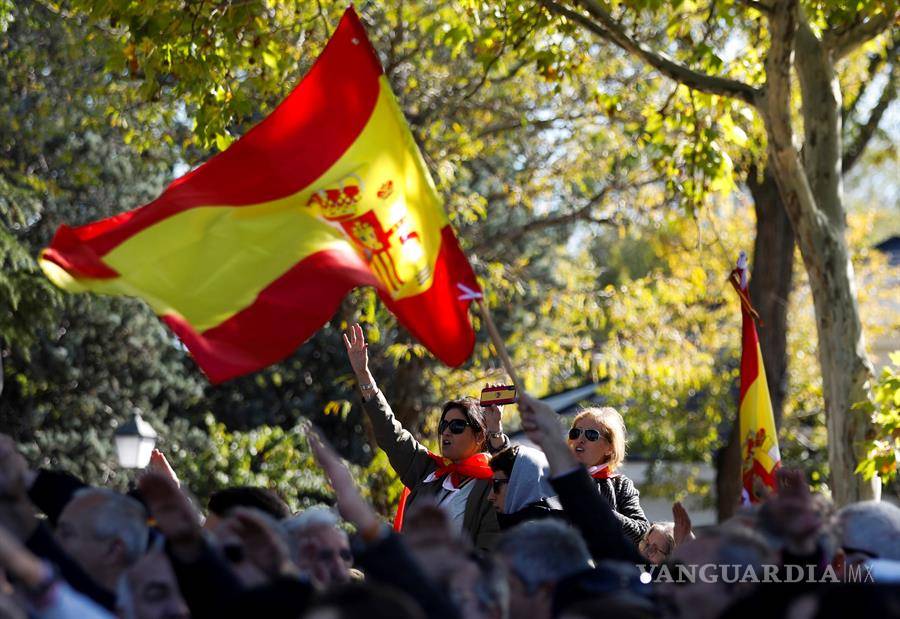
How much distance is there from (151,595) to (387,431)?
3387mm

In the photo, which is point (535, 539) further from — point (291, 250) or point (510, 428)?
point (510, 428)

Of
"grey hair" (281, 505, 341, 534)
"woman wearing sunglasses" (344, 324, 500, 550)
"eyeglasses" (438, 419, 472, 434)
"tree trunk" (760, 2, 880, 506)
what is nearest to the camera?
"grey hair" (281, 505, 341, 534)

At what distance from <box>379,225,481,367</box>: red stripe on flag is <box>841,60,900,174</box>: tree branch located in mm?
11998

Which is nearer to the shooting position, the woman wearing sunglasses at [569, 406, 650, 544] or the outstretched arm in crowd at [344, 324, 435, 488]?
the woman wearing sunglasses at [569, 406, 650, 544]

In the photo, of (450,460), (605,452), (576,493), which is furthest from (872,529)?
(450,460)

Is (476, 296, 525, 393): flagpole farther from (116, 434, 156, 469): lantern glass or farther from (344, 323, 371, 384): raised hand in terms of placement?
(116, 434, 156, 469): lantern glass

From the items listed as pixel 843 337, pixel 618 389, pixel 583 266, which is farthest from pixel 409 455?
pixel 583 266

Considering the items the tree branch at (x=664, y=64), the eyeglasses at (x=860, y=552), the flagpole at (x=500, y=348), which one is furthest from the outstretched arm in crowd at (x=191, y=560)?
the tree branch at (x=664, y=64)

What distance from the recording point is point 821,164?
10.1 m

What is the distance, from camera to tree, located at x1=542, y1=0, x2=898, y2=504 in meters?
9.72

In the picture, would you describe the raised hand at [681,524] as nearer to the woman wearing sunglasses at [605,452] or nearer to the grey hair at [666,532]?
the grey hair at [666,532]

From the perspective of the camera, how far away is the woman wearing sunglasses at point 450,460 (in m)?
6.91

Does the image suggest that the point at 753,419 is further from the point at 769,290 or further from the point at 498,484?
the point at 769,290

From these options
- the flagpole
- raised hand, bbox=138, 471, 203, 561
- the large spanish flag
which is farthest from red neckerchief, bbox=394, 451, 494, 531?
raised hand, bbox=138, 471, 203, 561
